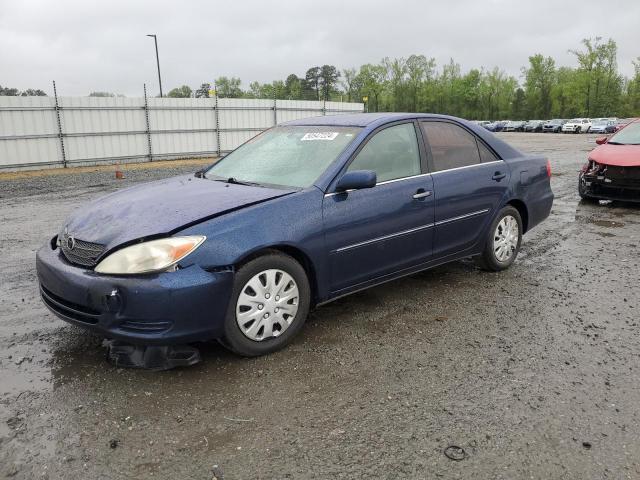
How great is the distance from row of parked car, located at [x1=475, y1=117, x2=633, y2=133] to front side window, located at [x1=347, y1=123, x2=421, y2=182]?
42720 millimetres

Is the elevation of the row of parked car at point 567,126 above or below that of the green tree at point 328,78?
below

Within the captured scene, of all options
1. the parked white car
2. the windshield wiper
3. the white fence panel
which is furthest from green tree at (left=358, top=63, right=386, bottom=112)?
the windshield wiper

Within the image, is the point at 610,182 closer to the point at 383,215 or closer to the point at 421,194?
the point at 421,194

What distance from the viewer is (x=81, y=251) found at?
10.8 ft

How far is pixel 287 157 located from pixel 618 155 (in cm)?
671

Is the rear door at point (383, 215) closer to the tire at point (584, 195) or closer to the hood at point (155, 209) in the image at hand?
the hood at point (155, 209)

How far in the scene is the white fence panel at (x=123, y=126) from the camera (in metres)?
16.4

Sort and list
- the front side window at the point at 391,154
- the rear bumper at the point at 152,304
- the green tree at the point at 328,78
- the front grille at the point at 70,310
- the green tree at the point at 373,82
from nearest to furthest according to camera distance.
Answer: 1. the rear bumper at the point at 152,304
2. the front grille at the point at 70,310
3. the front side window at the point at 391,154
4. the green tree at the point at 373,82
5. the green tree at the point at 328,78

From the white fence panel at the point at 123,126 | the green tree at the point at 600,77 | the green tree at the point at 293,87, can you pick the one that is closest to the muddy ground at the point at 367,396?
the white fence panel at the point at 123,126

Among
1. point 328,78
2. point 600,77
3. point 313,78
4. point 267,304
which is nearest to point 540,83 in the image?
point 600,77

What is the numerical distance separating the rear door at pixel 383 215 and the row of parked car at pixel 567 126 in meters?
42.8

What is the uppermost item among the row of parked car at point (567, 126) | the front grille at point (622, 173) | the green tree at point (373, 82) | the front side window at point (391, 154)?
the green tree at point (373, 82)

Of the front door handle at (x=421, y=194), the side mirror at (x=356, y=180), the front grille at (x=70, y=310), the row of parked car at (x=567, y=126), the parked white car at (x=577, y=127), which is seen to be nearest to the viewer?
the front grille at (x=70, y=310)

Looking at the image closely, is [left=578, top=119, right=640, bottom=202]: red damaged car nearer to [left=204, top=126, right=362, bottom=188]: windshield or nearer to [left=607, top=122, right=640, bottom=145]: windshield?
[left=607, top=122, right=640, bottom=145]: windshield
